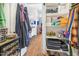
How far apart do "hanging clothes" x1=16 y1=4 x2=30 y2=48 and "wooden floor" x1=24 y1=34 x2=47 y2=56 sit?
0.06 metres

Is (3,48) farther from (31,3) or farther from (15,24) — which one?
(31,3)

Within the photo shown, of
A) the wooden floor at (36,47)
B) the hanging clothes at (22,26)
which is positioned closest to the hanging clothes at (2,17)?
the hanging clothes at (22,26)

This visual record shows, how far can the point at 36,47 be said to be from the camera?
150cm

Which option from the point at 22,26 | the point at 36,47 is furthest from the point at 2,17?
the point at 36,47

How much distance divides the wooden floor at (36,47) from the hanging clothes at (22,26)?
2.5 inches

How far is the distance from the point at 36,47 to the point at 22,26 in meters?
0.27

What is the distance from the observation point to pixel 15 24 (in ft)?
4.93

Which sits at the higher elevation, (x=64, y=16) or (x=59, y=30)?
(x=64, y=16)

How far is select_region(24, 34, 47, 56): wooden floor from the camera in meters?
1.50

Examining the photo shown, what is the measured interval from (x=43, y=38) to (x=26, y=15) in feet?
1.00

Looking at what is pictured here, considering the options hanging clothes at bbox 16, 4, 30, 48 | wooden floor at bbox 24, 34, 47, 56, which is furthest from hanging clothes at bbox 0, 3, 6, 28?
wooden floor at bbox 24, 34, 47, 56

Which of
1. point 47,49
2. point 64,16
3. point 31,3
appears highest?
point 31,3

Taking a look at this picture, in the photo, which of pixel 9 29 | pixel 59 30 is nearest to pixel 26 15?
pixel 9 29

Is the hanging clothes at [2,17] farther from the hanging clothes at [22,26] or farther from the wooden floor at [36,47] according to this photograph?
the wooden floor at [36,47]
